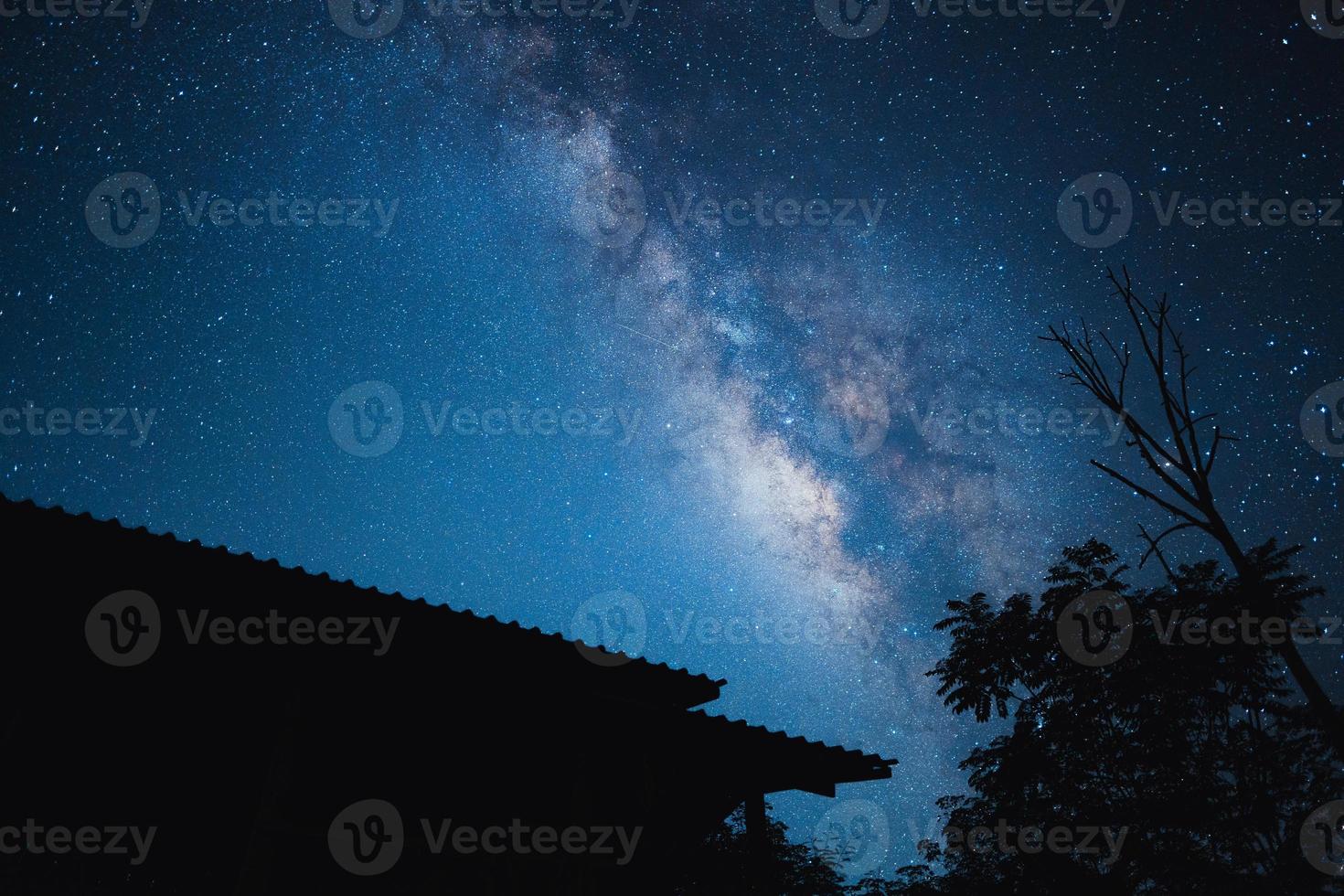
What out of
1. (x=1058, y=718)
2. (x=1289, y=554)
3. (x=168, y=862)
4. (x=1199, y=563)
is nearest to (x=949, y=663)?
(x=1058, y=718)

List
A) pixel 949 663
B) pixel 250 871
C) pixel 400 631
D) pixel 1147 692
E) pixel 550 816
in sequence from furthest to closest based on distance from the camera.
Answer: pixel 949 663 < pixel 1147 692 < pixel 550 816 < pixel 400 631 < pixel 250 871

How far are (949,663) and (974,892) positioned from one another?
5.64m

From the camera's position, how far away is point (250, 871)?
4551 mm

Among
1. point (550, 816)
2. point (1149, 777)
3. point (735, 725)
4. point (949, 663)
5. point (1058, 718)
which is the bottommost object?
point (550, 816)

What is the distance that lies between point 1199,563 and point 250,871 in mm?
21420

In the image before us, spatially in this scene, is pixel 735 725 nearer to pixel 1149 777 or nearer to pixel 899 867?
pixel 1149 777

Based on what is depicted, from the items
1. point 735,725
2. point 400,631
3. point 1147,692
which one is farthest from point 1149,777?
point 400,631

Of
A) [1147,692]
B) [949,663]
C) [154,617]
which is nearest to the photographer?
[154,617]

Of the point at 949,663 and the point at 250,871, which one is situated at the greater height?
the point at 949,663

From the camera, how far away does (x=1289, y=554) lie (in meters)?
16.8

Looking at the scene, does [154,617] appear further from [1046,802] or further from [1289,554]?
[1289,554]

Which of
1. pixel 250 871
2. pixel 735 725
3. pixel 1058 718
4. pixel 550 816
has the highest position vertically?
pixel 1058 718

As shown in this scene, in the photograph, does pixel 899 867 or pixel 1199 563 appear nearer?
pixel 1199 563

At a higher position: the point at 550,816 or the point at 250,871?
the point at 550,816
